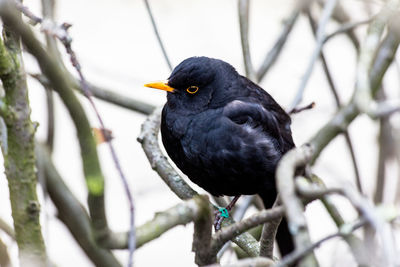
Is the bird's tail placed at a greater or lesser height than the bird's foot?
lesser

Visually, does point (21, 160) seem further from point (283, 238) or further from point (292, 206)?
point (283, 238)

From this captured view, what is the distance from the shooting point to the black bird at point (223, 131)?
146 inches

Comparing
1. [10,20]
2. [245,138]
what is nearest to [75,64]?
[10,20]

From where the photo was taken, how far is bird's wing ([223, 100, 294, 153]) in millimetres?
3836

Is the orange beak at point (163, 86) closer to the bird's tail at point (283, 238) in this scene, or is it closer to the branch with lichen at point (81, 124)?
the bird's tail at point (283, 238)

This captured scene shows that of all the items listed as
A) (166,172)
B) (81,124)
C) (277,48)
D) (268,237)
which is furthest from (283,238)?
(81,124)

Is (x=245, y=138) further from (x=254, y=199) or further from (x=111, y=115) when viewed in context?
(x=111, y=115)

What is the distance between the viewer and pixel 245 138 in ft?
12.4

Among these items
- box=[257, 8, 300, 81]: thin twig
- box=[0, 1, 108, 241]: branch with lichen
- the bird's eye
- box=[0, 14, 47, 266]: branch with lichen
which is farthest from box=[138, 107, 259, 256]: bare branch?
box=[257, 8, 300, 81]: thin twig

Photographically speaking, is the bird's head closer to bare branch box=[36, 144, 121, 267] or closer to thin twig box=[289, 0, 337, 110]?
thin twig box=[289, 0, 337, 110]

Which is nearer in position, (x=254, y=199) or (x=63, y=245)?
(x=254, y=199)

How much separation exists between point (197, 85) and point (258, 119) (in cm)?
43

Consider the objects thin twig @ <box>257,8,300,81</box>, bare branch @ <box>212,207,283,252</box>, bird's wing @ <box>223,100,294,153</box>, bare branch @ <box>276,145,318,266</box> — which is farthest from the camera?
thin twig @ <box>257,8,300,81</box>

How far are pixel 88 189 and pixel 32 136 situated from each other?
0.45 m
